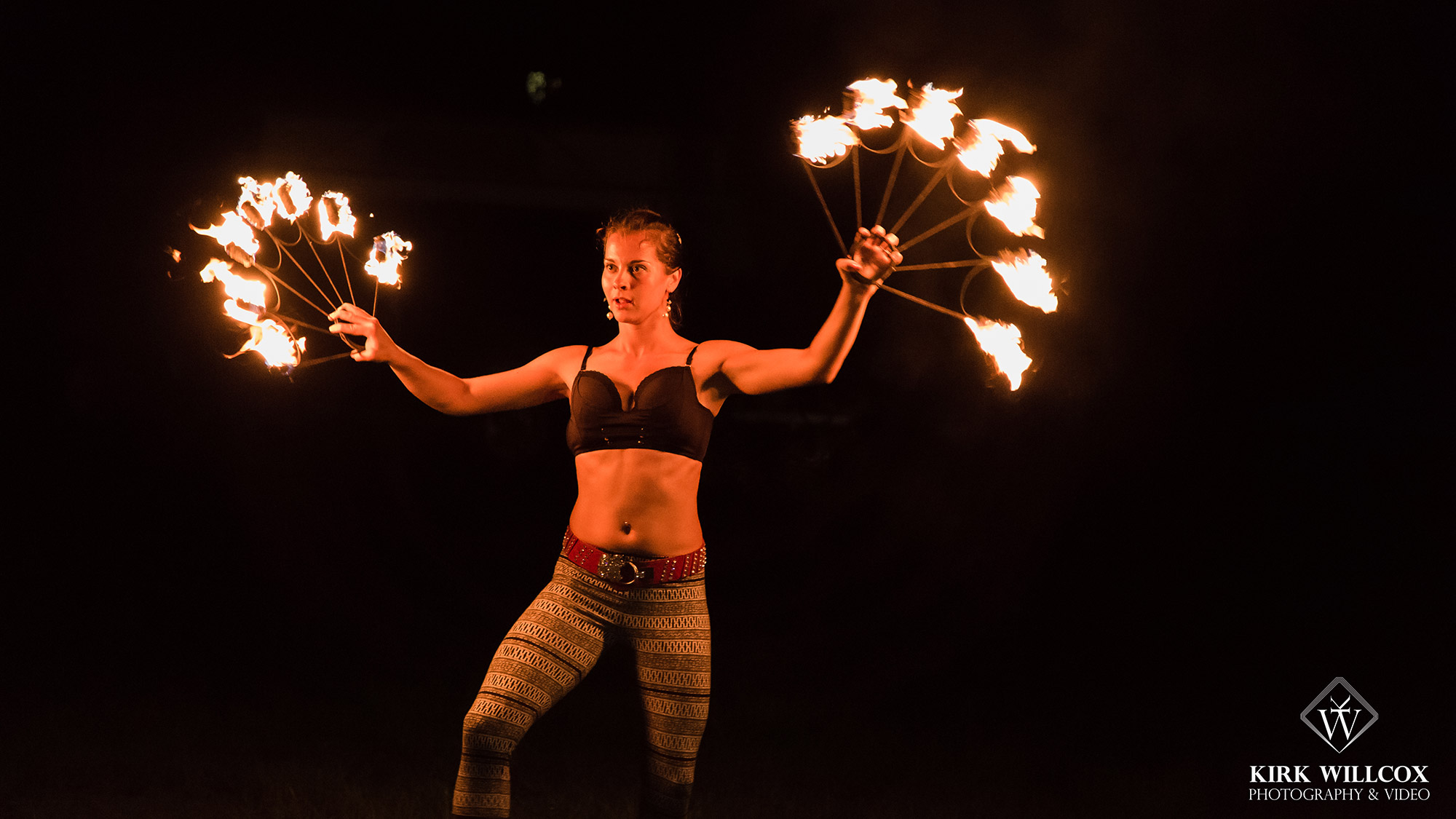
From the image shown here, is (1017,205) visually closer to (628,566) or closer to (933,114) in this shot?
(933,114)

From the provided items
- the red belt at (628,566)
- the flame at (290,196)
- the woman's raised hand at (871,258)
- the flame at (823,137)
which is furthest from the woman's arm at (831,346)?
the flame at (290,196)

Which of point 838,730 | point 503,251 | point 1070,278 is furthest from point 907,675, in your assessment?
point 503,251

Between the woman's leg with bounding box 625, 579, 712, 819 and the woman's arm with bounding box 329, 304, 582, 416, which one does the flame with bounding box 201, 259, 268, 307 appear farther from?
the woman's leg with bounding box 625, 579, 712, 819

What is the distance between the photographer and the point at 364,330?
12.4ft

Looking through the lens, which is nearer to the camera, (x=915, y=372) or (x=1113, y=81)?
(x=1113, y=81)

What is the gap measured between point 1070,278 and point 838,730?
2.64 meters

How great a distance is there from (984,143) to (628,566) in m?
1.66

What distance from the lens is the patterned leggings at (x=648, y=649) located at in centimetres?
356

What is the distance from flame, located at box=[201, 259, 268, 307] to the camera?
3768 millimetres


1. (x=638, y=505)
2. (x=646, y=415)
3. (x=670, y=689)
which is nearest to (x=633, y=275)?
(x=646, y=415)

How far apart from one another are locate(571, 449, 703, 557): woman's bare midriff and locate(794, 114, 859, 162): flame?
1.04 m

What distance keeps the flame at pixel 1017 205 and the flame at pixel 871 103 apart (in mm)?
399

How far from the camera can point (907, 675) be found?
6.62 metres

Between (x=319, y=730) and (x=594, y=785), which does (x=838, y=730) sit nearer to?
(x=594, y=785)
